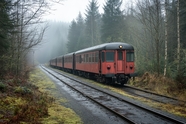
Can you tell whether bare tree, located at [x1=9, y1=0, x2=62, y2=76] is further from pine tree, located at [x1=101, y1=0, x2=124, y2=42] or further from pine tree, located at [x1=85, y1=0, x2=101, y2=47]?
pine tree, located at [x1=85, y1=0, x2=101, y2=47]

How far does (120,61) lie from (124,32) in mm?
18779

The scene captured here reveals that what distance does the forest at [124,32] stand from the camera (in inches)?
459

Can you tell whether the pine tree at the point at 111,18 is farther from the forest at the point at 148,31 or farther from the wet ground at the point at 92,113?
the wet ground at the point at 92,113

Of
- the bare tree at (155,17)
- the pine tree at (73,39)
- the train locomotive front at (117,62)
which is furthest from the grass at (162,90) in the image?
the pine tree at (73,39)

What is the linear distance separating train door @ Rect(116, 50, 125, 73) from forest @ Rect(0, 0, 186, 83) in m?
2.62

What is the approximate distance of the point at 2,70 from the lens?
14.3 meters

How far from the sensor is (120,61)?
15.8 m

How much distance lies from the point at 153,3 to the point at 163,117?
481 inches

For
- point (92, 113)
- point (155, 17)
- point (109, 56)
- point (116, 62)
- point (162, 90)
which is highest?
point (155, 17)

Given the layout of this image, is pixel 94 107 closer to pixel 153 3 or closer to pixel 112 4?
pixel 153 3

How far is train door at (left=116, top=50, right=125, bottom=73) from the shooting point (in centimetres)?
1565


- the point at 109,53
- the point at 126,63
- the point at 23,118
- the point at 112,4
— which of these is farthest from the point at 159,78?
the point at 112,4

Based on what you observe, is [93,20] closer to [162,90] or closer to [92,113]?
[162,90]

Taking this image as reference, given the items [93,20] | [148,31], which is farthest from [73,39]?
[148,31]
